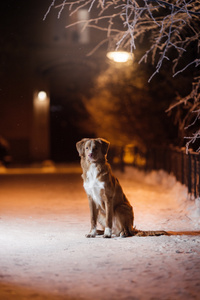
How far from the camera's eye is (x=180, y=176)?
16.5 m

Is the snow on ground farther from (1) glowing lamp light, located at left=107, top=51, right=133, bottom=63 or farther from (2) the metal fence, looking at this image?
(1) glowing lamp light, located at left=107, top=51, right=133, bottom=63

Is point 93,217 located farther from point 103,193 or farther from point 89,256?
point 89,256

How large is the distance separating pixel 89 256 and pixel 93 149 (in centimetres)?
183

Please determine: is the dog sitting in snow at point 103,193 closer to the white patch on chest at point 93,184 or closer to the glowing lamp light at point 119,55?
the white patch on chest at point 93,184

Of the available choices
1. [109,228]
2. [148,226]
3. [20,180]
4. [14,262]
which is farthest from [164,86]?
[14,262]

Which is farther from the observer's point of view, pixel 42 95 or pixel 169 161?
pixel 42 95

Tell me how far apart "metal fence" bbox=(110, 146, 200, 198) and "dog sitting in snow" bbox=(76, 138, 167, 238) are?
4962mm

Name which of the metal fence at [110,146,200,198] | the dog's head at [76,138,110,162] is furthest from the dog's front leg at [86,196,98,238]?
the metal fence at [110,146,200,198]

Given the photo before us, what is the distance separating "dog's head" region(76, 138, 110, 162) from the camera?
7.88 meters

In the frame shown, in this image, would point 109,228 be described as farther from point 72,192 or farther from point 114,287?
point 72,192

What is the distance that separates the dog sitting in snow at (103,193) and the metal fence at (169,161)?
4.96 meters

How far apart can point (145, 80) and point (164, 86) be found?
101 centimetres

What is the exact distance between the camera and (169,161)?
19.4m

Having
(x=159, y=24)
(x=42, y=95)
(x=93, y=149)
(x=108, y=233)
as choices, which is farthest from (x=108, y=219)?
(x=42, y=95)
